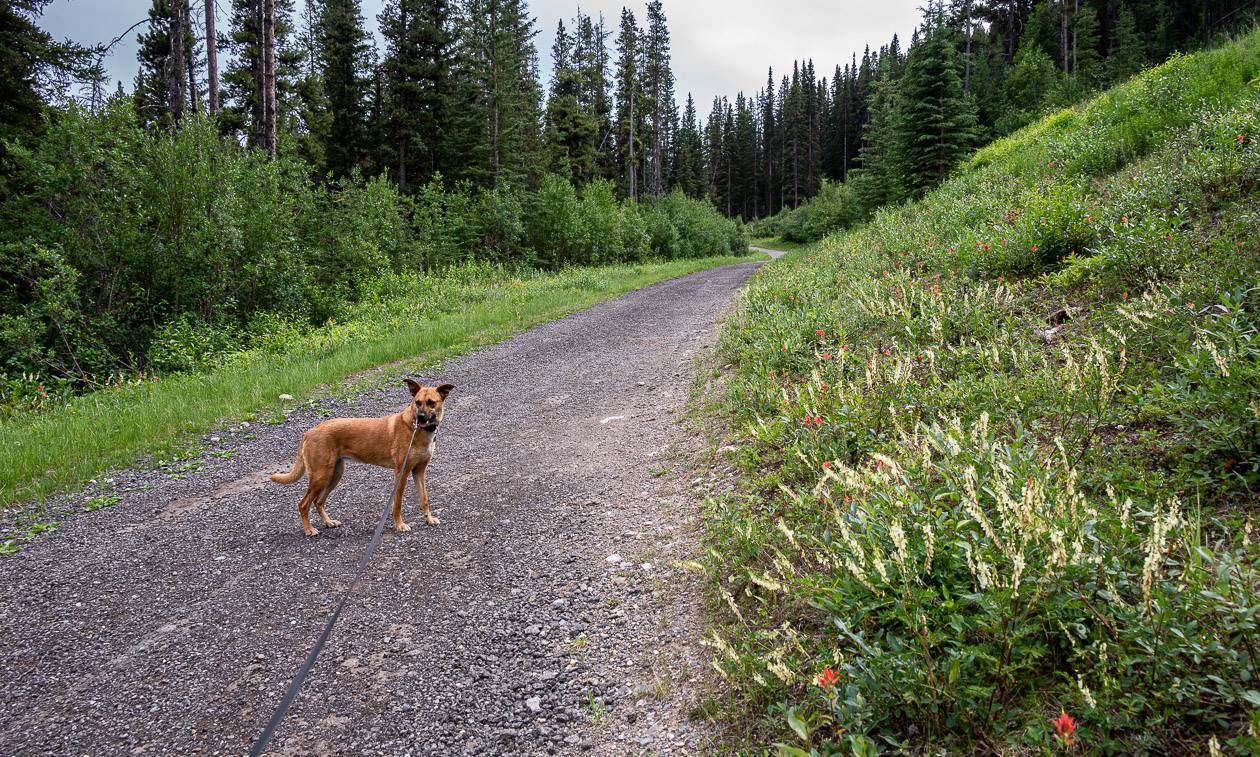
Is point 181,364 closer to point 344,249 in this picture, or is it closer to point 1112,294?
point 344,249

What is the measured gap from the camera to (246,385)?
29.1 feet

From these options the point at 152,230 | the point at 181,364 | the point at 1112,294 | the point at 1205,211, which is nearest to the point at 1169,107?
the point at 1205,211

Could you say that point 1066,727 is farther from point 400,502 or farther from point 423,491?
point 423,491

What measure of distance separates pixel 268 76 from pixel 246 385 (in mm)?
11366

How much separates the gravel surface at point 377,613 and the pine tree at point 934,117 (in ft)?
71.9

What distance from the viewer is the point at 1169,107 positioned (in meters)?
9.66

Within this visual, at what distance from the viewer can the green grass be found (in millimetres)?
6254

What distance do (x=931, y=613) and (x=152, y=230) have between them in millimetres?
15414

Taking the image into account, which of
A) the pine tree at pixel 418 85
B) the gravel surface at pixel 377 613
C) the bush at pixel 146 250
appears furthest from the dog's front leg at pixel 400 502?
the pine tree at pixel 418 85

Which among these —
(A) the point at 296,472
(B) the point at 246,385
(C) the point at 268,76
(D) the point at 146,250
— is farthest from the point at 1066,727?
(C) the point at 268,76

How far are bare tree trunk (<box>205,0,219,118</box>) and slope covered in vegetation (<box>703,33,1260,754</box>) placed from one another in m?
17.6

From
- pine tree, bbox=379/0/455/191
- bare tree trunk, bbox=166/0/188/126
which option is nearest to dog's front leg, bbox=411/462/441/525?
bare tree trunk, bbox=166/0/188/126

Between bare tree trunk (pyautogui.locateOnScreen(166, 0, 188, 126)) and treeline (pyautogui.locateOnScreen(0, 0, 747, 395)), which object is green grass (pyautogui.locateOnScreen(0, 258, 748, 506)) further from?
bare tree trunk (pyautogui.locateOnScreen(166, 0, 188, 126))

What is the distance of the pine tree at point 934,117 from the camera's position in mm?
22531
